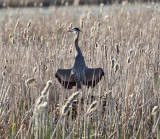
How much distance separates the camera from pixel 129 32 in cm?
780

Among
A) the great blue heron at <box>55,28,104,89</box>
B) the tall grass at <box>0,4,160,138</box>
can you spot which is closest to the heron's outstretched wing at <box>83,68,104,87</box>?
the great blue heron at <box>55,28,104,89</box>

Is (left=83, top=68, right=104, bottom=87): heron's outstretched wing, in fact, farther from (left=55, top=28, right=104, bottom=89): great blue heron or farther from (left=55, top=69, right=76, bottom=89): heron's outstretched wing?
(left=55, top=69, right=76, bottom=89): heron's outstretched wing

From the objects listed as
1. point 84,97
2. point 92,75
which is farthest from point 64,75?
point 84,97

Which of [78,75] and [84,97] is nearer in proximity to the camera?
[84,97]

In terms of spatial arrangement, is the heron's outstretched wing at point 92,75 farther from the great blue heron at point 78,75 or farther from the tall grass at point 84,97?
the tall grass at point 84,97

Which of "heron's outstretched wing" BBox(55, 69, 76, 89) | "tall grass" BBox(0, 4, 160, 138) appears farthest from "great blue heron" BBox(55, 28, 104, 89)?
"tall grass" BBox(0, 4, 160, 138)

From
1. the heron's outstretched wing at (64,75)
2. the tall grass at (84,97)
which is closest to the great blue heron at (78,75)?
the heron's outstretched wing at (64,75)

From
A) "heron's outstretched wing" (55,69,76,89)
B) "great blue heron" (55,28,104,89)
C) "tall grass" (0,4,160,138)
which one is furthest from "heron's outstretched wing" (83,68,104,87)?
"heron's outstretched wing" (55,69,76,89)

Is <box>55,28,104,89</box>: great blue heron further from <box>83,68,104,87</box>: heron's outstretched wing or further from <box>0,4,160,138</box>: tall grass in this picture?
<box>0,4,160,138</box>: tall grass

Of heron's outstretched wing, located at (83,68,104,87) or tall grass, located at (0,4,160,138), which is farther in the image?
heron's outstretched wing, located at (83,68,104,87)

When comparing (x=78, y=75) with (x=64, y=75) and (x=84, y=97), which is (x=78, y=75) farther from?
(x=84, y=97)

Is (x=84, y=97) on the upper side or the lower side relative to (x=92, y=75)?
lower

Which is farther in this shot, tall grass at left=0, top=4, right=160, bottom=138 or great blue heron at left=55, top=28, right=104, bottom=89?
great blue heron at left=55, top=28, right=104, bottom=89

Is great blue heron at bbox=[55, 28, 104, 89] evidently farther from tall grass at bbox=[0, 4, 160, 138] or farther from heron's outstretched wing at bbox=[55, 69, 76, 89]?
tall grass at bbox=[0, 4, 160, 138]
